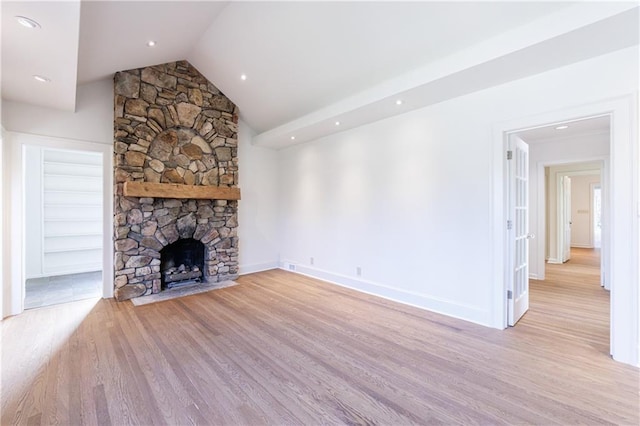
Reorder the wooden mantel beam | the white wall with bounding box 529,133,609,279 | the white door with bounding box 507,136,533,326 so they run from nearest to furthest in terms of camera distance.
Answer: the white door with bounding box 507,136,533,326 → the wooden mantel beam → the white wall with bounding box 529,133,609,279

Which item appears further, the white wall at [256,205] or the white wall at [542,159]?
the white wall at [256,205]

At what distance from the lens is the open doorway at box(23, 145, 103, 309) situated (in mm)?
5090

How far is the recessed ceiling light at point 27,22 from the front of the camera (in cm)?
199

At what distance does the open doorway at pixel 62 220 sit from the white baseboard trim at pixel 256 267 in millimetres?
2299

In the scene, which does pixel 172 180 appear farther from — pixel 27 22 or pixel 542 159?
pixel 542 159

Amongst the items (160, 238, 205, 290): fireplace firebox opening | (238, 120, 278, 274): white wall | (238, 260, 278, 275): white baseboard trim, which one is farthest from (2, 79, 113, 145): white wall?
(238, 260, 278, 275): white baseboard trim

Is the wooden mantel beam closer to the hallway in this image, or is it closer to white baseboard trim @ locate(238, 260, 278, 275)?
white baseboard trim @ locate(238, 260, 278, 275)

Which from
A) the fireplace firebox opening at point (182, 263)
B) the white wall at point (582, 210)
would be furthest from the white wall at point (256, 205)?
the white wall at point (582, 210)

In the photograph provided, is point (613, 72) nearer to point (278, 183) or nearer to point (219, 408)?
point (219, 408)

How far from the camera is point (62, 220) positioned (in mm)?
5508

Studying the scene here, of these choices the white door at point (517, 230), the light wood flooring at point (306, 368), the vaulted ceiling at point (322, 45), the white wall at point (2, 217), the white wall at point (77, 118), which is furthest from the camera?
the white wall at point (77, 118)

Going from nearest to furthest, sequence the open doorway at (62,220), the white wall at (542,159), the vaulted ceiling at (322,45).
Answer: the vaulted ceiling at (322,45) → the white wall at (542,159) → the open doorway at (62,220)

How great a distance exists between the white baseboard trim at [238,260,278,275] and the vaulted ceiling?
2947mm

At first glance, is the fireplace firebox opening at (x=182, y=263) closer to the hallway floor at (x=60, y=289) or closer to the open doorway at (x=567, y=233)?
the hallway floor at (x=60, y=289)
